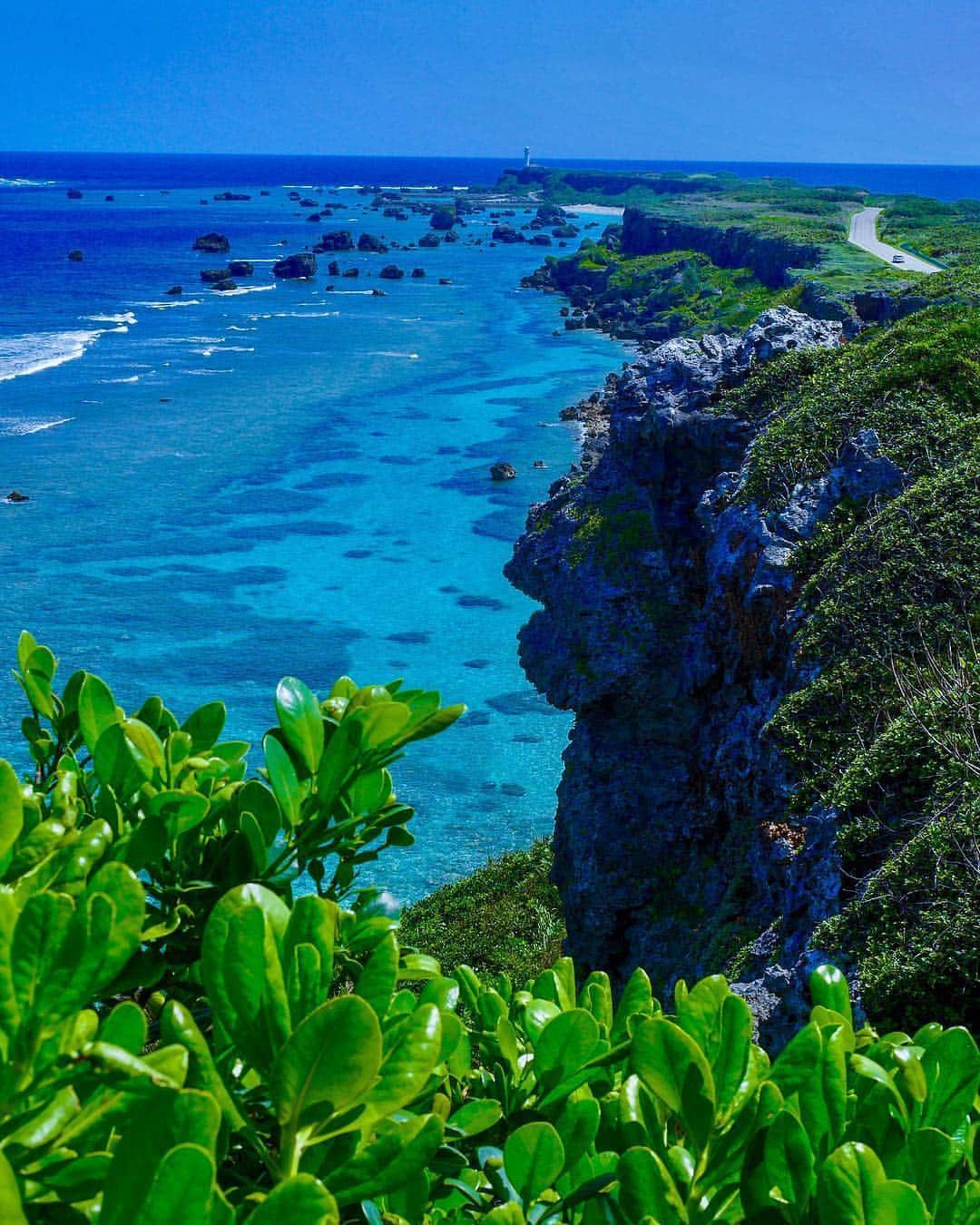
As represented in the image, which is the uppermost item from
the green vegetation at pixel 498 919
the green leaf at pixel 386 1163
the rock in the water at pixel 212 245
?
the rock in the water at pixel 212 245

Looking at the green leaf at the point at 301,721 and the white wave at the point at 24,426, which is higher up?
the green leaf at the point at 301,721

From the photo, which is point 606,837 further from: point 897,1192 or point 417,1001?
point 897,1192

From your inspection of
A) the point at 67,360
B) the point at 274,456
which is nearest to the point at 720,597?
the point at 274,456

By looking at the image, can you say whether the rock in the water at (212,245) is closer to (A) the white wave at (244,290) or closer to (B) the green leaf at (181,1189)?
(A) the white wave at (244,290)

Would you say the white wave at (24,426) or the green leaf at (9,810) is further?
the white wave at (24,426)

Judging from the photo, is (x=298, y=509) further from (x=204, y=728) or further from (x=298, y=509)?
(x=204, y=728)

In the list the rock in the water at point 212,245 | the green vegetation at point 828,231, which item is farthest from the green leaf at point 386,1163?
the rock in the water at point 212,245

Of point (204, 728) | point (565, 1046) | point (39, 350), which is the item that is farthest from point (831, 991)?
point (39, 350)
